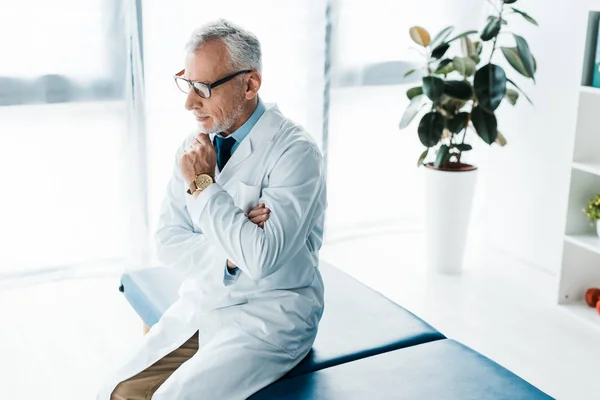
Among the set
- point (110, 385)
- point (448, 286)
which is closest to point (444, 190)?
point (448, 286)

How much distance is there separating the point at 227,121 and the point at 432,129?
168cm

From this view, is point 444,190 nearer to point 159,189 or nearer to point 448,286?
point 448,286

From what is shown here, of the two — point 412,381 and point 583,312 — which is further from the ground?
point 412,381

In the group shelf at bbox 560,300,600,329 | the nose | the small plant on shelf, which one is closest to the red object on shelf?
shelf at bbox 560,300,600,329

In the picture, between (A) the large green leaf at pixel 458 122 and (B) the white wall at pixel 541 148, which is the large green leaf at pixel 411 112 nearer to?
(A) the large green leaf at pixel 458 122

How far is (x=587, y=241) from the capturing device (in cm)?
306

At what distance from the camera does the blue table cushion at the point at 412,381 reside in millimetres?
1761

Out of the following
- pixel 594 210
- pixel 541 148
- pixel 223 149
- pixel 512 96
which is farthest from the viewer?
pixel 541 148

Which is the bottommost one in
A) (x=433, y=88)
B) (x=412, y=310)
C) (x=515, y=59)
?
(x=412, y=310)

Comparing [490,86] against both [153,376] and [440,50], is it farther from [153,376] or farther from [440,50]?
[153,376]

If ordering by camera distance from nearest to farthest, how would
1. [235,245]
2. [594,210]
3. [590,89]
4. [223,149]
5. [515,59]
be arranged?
[235,245] → [223,149] → [590,89] → [594,210] → [515,59]

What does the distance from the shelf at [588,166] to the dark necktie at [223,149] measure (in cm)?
165

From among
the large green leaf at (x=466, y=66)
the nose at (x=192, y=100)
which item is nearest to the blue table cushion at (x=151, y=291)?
the nose at (x=192, y=100)

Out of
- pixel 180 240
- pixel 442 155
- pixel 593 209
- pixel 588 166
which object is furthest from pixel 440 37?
pixel 180 240
